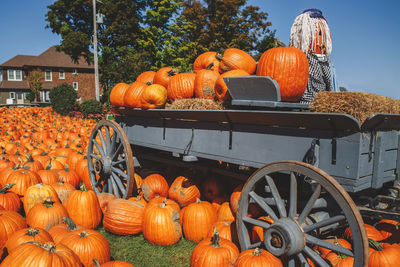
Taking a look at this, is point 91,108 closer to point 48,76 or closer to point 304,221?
point 304,221

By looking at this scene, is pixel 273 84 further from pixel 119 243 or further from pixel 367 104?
pixel 119 243

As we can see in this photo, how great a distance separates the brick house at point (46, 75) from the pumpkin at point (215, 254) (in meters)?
43.6

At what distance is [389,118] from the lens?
231 cm

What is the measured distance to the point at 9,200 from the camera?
4062 millimetres

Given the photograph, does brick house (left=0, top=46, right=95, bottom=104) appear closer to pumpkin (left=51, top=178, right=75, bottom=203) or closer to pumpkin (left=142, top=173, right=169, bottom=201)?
pumpkin (left=51, top=178, right=75, bottom=203)

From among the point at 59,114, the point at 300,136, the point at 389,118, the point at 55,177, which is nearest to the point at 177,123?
the point at 300,136

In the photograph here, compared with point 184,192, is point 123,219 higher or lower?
lower

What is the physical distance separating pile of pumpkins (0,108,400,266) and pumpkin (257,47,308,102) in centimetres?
132

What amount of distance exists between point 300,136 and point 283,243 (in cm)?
86

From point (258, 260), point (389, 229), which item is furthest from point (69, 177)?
point (389, 229)

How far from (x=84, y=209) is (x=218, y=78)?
8.04 feet

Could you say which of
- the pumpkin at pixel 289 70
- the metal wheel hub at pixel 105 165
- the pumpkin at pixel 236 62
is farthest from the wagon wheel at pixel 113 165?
the pumpkin at pixel 289 70

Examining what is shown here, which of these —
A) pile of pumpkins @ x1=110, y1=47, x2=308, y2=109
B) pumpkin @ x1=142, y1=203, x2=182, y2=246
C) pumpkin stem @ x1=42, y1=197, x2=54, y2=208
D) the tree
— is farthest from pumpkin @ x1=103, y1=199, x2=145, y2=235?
the tree

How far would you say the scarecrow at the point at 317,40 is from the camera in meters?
4.14
